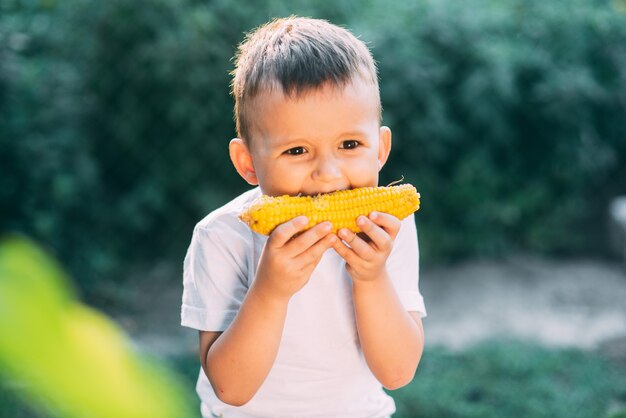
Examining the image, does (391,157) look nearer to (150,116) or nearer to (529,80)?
(529,80)

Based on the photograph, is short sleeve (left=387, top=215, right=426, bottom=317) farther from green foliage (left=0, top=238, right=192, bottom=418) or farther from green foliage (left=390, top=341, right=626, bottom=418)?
green foliage (left=390, top=341, right=626, bottom=418)

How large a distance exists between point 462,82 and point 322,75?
410 centimetres

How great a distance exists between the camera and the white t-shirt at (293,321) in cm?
177

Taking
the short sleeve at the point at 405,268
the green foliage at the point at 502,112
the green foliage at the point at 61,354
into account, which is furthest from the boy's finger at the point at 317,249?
the green foliage at the point at 502,112

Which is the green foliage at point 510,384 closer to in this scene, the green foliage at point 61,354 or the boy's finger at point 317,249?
the boy's finger at point 317,249

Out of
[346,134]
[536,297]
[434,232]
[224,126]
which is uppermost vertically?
[346,134]

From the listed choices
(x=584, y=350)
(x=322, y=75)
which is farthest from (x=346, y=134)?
(x=584, y=350)

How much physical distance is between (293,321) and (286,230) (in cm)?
35

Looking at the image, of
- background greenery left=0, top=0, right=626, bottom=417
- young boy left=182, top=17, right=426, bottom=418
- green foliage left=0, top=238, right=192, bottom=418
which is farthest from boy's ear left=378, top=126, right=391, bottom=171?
background greenery left=0, top=0, right=626, bottom=417

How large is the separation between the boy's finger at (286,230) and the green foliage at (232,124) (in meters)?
3.54

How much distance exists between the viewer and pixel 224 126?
5.04 metres


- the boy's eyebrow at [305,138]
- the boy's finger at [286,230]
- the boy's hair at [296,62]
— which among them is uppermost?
the boy's hair at [296,62]

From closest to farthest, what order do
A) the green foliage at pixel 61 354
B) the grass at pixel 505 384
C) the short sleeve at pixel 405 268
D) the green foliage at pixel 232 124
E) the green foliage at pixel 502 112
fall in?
the green foliage at pixel 61 354 → the short sleeve at pixel 405 268 → the grass at pixel 505 384 → the green foliage at pixel 232 124 → the green foliage at pixel 502 112

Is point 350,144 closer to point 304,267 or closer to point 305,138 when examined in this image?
point 305,138
